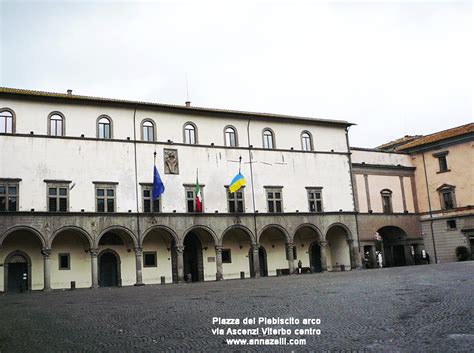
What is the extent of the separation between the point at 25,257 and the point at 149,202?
7.79m

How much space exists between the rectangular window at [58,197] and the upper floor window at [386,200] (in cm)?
2482

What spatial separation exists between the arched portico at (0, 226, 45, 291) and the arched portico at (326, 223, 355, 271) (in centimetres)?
1972

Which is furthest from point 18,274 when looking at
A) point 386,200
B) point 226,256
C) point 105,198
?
point 386,200

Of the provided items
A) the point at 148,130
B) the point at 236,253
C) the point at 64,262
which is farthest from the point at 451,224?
the point at 64,262

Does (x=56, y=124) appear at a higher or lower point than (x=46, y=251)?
higher

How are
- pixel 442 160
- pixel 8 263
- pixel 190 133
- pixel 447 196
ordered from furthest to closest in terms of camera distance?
1. pixel 442 160
2. pixel 447 196
3. pixel 190 133
4. pixel 8 263

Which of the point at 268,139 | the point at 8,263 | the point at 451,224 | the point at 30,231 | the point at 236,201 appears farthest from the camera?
the point at 451,224

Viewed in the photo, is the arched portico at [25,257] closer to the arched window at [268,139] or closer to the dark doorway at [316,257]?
the arched window at [268,139]

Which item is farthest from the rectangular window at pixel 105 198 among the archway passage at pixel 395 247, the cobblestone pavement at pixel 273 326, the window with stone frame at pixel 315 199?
the archway passage at pixel 395 247

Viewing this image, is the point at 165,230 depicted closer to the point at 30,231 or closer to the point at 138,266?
the point at 138,266

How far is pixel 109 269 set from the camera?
3366cm

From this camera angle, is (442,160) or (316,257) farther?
(442,160)

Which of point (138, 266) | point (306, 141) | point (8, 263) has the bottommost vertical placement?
point (138, 266)

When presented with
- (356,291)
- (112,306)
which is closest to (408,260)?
(356,291)
